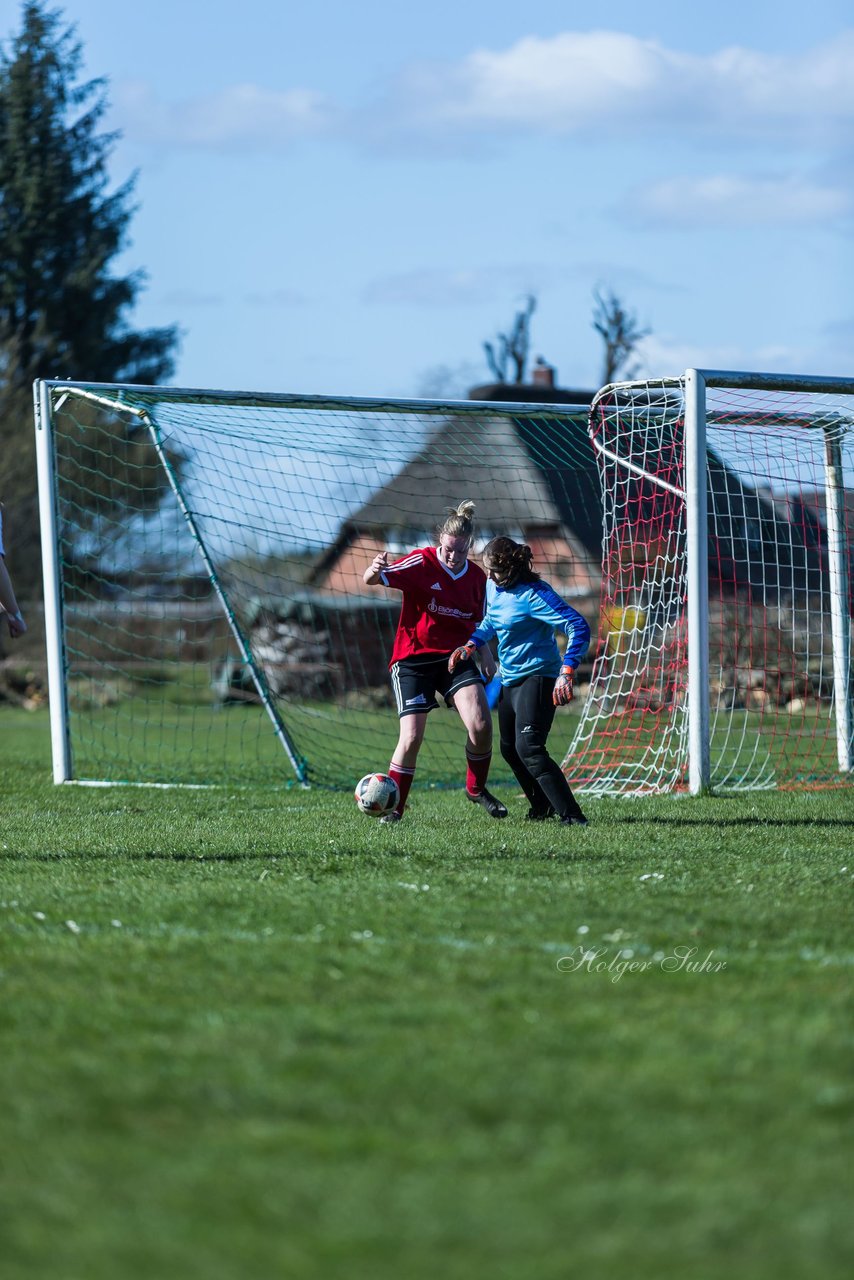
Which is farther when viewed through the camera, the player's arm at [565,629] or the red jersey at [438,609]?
the red jersey at [438,609]

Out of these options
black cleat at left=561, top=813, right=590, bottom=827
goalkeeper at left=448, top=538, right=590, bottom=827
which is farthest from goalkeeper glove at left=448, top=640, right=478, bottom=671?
black cleat at left=561, top=813, right=590, bottom=827

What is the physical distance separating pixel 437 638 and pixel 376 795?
3.18 feet

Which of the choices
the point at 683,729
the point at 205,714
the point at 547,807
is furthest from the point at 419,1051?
the point at 205,714

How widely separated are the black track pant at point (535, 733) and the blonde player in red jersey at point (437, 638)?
0.13 m

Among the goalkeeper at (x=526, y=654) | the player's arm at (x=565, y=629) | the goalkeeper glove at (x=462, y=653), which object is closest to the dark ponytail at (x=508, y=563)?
the goalkeeper at (x=526, y=654)

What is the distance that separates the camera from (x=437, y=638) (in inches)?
324

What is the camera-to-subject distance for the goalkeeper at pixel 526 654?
26.0 feet

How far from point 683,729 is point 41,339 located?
3367 cm

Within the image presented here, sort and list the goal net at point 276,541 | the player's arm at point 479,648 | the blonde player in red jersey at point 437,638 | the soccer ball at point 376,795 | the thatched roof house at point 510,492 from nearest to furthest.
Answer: the soccer ball at point 376,795, the player's arm at point 479,648, the blonde player in red jersey at point 437,638, the goal net at point 276,541, the thatched roof house at point 510,492

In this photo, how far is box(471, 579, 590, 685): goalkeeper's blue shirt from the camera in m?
7.97

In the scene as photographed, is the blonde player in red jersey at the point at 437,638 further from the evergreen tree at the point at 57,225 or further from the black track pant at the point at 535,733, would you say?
the evergreen tree at the point at 57,225

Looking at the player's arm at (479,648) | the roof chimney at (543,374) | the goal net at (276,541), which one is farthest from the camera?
the roof chimney at (543,374)

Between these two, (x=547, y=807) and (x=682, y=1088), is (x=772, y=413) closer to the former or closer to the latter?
(x=547, y=807)

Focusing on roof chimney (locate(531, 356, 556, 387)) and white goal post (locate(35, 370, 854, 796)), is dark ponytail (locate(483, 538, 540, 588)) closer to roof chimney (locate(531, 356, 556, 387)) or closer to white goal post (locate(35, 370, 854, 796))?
white goal post (locate(35, 370, 854, 796))
